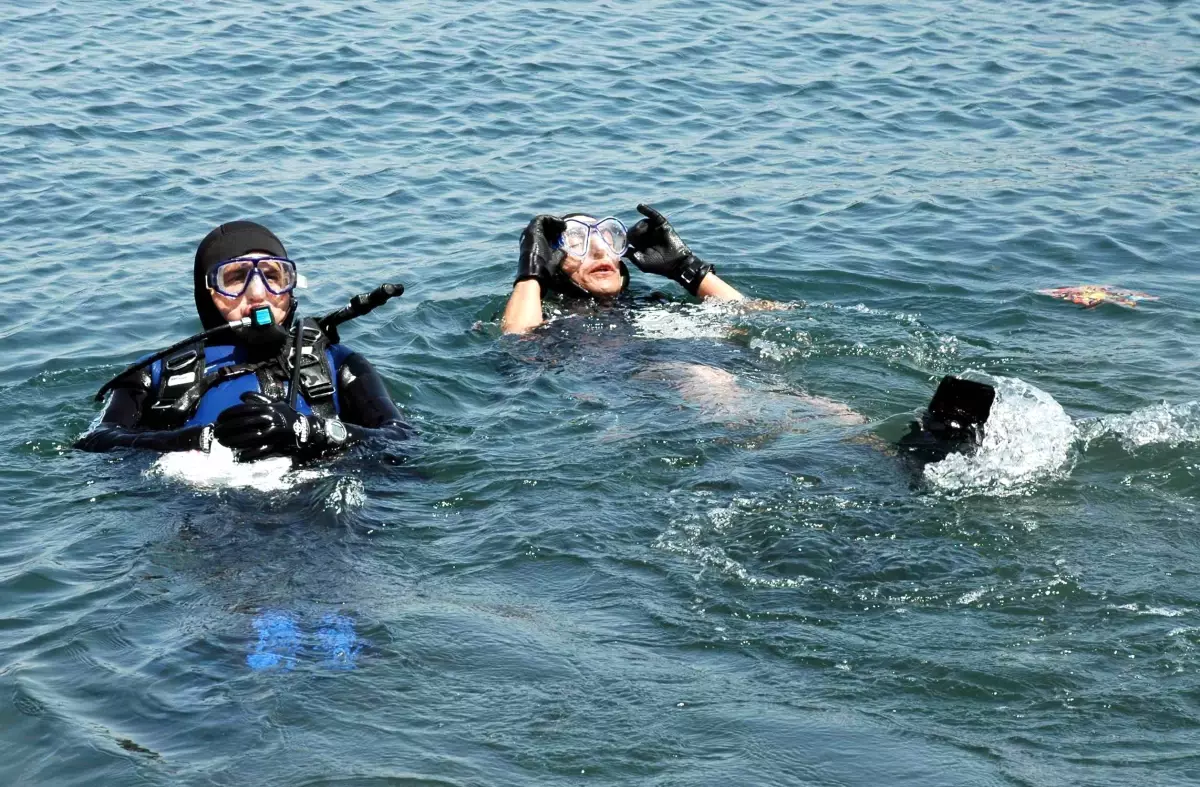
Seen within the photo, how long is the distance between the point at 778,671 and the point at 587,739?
665 millimetres

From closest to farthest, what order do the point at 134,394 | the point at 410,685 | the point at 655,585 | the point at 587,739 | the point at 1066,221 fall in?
the point at 587,739, the point at 410,685, the point at 655,585, the point at 134,394, the point at 1066,221

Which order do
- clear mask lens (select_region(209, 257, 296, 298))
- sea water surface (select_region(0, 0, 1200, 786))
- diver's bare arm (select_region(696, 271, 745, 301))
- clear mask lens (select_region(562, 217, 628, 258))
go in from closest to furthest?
sea water surface (select_region(0, 0, 1200, 786)) < clear mask lens (select_region(209, 257, 296, 298)) < clear mask lens (select_region(562, 217, 628, 258)) < diver's bare arm (select_region(696, 271, 745, 301))

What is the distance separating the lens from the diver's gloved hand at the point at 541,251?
7.91 m

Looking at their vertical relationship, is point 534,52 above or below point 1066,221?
above

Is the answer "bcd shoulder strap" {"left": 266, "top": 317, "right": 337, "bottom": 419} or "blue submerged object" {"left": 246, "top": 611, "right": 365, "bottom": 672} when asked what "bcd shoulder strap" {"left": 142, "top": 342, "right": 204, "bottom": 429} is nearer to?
"bcd shoulder strap" {"left": 266, "top": 317, "right": 337, "bottom": 419}

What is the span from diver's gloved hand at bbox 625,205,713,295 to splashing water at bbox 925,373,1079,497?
2771 millimetres

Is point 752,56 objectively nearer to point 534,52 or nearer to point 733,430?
point 534,52

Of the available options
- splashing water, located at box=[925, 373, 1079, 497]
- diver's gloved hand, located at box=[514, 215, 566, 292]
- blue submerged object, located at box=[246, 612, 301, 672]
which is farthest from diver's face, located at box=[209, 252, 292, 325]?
splashing water, located at box=[925, 373, 1079, 497]

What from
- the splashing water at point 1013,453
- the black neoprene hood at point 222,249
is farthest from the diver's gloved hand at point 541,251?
the splashing water at point 1013,453

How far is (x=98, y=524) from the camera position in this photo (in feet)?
17.6

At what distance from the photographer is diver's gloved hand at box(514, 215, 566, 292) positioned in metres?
7.91

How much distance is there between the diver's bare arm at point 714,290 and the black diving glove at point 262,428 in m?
3.20

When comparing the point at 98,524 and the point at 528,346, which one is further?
the point at 528,346

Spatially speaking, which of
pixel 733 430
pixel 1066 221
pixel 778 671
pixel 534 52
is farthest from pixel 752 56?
pixel 778 671
